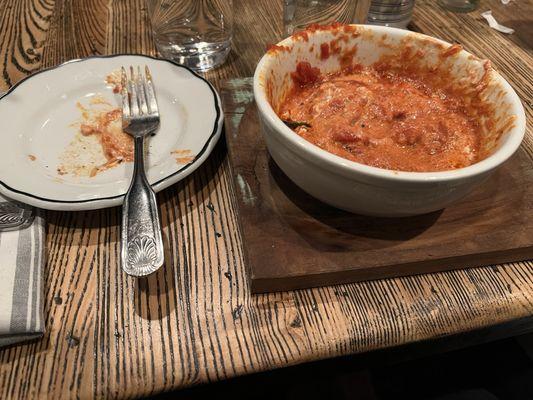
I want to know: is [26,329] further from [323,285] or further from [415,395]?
[415,395]

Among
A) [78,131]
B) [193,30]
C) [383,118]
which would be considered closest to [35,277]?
[78,131]

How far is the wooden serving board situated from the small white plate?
14 cm

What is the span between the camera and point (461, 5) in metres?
1.53

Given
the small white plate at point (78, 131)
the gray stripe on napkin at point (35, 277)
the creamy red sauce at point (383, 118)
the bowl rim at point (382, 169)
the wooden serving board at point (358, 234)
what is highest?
the bowl rim at point (382, 169)

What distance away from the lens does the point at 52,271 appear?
714 millimetres

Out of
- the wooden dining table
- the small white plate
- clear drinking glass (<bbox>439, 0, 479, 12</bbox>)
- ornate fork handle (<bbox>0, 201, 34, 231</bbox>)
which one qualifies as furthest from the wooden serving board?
clear drinking glass (<bbox>439, 0, 479, 12</bbox>)

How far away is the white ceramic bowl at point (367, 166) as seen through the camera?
62 centimetres

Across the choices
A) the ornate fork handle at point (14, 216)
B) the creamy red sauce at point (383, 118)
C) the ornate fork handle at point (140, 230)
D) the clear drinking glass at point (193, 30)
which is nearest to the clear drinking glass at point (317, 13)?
the clear drinking glass at point (193, 30)

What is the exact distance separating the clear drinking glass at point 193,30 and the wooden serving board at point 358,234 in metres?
0.50

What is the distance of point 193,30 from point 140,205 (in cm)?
71

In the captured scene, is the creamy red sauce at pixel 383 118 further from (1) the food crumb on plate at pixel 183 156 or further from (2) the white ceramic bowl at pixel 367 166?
(1) the food crumb on plate at pixel 183 156

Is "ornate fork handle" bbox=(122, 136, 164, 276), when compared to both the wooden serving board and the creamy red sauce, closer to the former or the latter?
the wooden serving board

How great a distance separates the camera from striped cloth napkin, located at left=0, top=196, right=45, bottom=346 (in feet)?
1.99

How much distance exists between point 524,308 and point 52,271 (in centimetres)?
76
